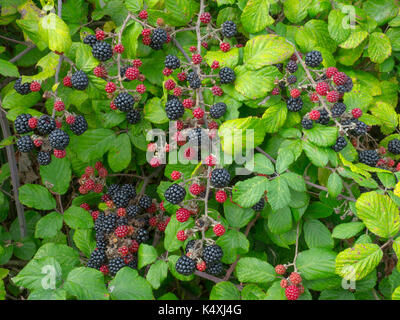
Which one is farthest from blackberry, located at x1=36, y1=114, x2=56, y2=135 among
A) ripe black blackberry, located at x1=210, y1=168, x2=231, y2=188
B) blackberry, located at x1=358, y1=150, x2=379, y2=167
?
blackberry, located at x1=358, y1=150, x2=379, y2=167

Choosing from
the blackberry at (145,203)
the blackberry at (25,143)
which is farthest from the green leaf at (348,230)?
the blackberry at (25,143)

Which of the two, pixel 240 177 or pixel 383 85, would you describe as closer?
pixel 240 177

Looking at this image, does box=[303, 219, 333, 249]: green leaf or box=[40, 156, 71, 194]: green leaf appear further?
box=[40, 156, 71, 194]: green leaf

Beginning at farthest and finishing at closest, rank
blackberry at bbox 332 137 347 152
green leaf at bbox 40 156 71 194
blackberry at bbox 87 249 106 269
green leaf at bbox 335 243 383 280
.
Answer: green leaf at bbox 40 156 71 194
blackberry at bbox 87 249 106 269
blackberry at bbox 332 137 347 152
green leaf at bbox 335 243 383 280

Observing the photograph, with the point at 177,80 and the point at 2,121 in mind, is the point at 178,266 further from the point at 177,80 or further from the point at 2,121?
the point at 2,121

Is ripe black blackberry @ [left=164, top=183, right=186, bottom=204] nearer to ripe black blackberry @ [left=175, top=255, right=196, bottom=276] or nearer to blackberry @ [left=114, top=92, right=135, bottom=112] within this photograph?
ripe black blackberry @ [left=175, top=255, right=196, bottom=276]

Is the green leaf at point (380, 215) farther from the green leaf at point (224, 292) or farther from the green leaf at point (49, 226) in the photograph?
the green leaf at point (49, 226)
